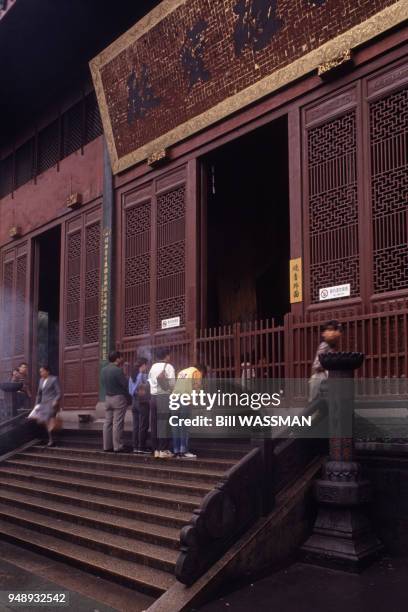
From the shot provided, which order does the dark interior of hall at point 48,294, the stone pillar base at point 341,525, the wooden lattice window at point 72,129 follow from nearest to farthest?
the stone pillar base at point 341,525 → the wooden lattice window at point 72,129 → the dark interior of hall at point 48,294

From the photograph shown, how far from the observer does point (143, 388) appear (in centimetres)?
808

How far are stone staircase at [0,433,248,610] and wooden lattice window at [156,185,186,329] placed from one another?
2.41m

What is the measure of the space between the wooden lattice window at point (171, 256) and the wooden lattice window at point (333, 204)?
255 cm

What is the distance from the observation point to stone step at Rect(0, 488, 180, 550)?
5.63 meters

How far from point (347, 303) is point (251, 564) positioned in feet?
11.1

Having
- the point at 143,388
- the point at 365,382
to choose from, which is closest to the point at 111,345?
the point at 143,388

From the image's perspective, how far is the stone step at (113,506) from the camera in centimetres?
586

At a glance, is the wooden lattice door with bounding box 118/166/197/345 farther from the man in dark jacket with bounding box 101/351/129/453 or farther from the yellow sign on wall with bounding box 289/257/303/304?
the yellow sign on wall with bounding box 289/257/303/304

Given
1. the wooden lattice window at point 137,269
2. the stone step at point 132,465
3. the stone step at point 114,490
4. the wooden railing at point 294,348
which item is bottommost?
the stone step at point 114,490

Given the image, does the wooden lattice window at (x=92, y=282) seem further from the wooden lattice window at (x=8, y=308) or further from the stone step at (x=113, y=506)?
the stone step at (x=113, y=506)

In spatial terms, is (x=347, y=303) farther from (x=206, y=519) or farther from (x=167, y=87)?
(x=167, y=87)

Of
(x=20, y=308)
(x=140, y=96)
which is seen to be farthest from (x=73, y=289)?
(x=140, y=96)

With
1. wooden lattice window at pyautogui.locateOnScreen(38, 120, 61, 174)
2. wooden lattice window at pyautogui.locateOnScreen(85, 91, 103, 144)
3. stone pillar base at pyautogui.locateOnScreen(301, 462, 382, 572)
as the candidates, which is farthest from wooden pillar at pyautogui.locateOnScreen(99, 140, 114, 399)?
stone pillar base at pyautogui.locateOnScreen(301, 462, 382, 572)

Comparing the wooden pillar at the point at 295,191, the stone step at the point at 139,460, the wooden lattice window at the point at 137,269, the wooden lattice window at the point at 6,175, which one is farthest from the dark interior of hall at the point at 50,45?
the stone step at the point at 139,460
